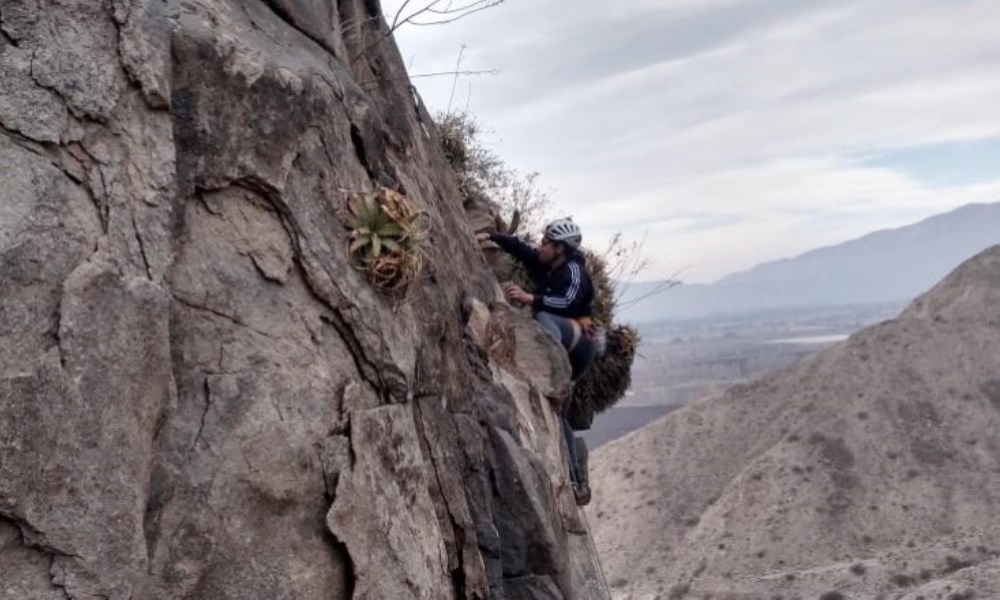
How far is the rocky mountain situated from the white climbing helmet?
36.4 m

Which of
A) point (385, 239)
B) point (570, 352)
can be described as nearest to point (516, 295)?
point (570, 352)

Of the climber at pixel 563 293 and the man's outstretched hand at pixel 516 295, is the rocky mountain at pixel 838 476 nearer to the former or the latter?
the climber at pixel 563 293

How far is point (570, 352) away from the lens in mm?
11266

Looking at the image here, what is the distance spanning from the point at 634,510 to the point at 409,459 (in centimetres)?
6674

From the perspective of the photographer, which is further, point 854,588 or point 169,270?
point 854,588

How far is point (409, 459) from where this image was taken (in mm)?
6891

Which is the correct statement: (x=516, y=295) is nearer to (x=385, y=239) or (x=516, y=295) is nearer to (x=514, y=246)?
(x=514, y=246)

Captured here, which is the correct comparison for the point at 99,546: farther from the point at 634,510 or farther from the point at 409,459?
the point at 634,510

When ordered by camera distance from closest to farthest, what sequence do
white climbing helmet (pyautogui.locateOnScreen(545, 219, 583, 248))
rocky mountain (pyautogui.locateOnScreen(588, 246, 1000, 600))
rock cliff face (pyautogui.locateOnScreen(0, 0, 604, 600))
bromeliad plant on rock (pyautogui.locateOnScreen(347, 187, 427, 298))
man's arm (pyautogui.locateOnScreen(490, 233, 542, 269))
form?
1. rock cliff face (pyautogui.locateOnScreen(0, 0, 604, 600))
2. bromeliad plant on rock (pyautogui.locateOnScreen(347, 187, 427, 298))
3. white climbing helmet (pyautogui.locateOnScreen(545, 219, 583, 248))
4. man's arm (pyautogui.locateOnScreen(490, 233, 542, 269))
5. rocky mountain (pyautogui.locateOnScreen(588, 246, 1000, 600))

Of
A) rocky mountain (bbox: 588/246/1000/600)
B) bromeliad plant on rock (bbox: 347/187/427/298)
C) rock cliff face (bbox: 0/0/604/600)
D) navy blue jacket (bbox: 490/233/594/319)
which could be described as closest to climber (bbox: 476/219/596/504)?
navy blue jacket (bbox: 490/233/594/319)

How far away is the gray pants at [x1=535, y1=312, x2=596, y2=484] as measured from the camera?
10.8 meters

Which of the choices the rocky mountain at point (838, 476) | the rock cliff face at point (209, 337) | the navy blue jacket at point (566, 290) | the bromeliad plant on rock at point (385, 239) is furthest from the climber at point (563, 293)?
the rocky mountain at point (838, 476)

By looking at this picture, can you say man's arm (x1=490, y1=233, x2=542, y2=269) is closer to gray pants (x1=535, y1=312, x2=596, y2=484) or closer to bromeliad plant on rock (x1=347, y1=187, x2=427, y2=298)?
gray pants (x1=535, y1=312, x2=596, y2=484)

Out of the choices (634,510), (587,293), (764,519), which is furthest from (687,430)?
(587,293)
